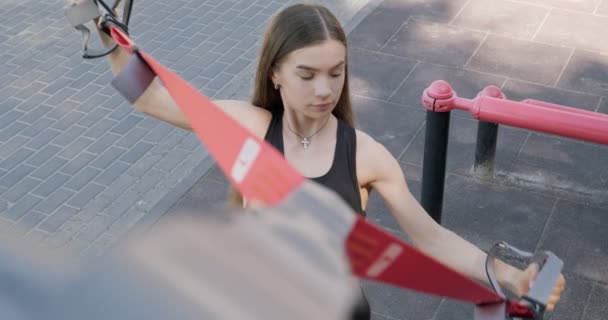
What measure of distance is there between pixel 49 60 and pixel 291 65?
466cm

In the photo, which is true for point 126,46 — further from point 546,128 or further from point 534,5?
point 534,5

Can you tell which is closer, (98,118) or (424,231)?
(424,231)

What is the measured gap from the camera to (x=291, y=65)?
2.49 m

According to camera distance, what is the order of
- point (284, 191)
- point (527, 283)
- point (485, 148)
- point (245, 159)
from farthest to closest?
point (485, 148)
point (527, 283)
point (245, 159)
point (284, 191)

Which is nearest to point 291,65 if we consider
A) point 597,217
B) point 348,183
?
point 348,183

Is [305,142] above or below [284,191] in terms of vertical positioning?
below

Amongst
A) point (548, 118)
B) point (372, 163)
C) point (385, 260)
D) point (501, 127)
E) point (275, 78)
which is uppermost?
point (385, 260)

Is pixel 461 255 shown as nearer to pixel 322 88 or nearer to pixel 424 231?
pixel 424 231

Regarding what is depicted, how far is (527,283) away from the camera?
83.7 inches

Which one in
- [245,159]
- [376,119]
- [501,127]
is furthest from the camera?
[376,119]

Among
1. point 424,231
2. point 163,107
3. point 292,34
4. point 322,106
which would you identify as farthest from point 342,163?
point 163,107

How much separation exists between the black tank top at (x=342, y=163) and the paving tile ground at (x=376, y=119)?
1.33 meters

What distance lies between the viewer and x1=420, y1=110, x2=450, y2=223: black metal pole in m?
4.20

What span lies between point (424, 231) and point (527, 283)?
1.49 feet
